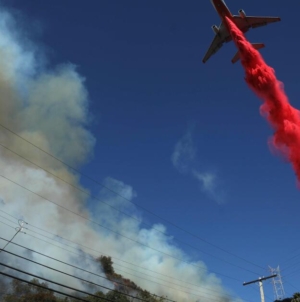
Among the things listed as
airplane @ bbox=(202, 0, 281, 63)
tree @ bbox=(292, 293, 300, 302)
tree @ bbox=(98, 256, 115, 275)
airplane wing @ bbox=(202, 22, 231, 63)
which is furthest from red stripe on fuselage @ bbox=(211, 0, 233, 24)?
tree @ bbox=(98, 256, 115, 275)

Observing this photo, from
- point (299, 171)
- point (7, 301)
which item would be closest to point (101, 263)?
point (7, 301)

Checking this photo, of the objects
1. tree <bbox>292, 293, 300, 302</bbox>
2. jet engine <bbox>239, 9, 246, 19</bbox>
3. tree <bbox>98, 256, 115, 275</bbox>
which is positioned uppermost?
tree <bbox>98, 256, 115, 275</bbox>

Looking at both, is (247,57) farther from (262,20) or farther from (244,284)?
(244,284)

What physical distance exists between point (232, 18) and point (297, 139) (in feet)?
47.6

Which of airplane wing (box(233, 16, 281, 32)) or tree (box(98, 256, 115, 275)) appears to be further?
tree (box(98, 256, 115, 275))

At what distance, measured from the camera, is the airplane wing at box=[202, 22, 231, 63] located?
120ft

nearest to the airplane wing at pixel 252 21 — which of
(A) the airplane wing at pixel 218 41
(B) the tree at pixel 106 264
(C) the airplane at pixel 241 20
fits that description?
(C) the airplane at pixel 241 20

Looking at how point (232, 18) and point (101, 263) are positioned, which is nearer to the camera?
point (232, 18)

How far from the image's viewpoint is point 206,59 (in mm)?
38219

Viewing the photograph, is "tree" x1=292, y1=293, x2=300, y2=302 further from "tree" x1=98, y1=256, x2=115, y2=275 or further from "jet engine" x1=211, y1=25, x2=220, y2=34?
"tree" x1=98, y1=256, x2=115, y2=275

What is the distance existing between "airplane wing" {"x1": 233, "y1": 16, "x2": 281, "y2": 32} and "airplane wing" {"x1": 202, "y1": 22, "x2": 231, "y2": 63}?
77.3 inches

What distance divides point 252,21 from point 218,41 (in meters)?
4.62

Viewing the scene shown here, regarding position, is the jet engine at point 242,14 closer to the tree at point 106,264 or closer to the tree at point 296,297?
the tree at point 296,297

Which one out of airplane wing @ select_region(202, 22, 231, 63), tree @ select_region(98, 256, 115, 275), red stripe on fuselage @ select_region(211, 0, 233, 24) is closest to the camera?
red stripe on fuselage @ select_region(211, 0, 233, 24)
